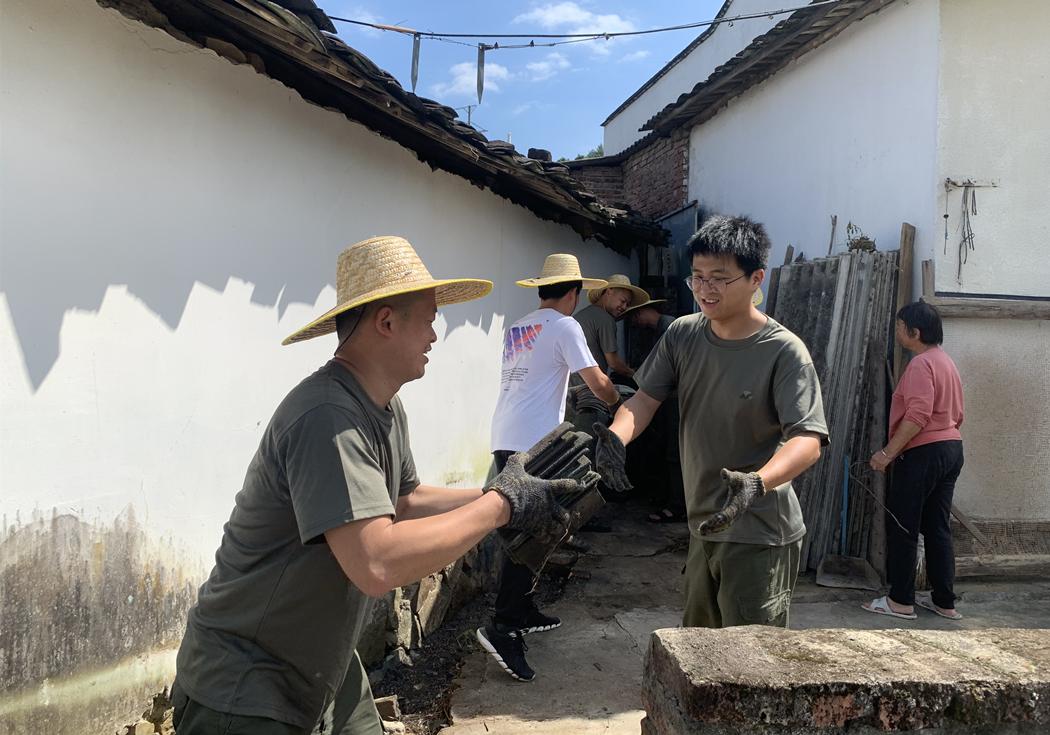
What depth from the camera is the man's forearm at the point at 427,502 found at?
2.23m

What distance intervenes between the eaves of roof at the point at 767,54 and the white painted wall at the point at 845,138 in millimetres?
108

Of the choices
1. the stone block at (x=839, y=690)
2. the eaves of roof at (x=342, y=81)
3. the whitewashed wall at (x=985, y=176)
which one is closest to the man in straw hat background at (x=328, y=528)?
the stone block at (x=839, y=690)

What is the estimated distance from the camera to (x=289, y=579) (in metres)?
1.74

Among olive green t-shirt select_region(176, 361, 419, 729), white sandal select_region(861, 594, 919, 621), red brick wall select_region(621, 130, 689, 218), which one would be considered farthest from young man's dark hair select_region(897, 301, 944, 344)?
red brick wall select_region(621, 130, 689, 218)

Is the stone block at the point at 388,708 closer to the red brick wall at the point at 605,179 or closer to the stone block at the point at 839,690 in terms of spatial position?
the stone block at the point at 839,690

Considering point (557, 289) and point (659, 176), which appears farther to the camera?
point (659, 176)

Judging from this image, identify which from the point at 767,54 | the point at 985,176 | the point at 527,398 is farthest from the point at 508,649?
the point at 767,54

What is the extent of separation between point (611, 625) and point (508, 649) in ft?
3.43

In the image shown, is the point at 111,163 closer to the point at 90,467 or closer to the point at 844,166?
the point at 90,467

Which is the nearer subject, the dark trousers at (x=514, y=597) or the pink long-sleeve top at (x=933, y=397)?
the dark trousers at (x=514, y=597)

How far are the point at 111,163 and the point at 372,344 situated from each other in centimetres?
144

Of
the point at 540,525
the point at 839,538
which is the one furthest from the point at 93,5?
the point at 839,538

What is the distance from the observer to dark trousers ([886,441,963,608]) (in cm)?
479

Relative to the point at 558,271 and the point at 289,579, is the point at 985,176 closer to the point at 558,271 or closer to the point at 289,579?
the point at 558,271
